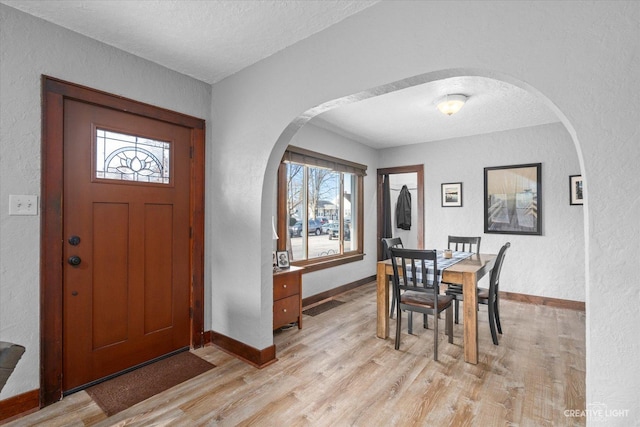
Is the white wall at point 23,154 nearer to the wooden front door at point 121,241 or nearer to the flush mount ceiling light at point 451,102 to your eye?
the wooden front door at point 121,241

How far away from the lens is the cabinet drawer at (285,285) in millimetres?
3029

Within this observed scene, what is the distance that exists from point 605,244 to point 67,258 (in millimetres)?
3076

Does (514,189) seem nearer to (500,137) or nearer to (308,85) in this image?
(500,137)

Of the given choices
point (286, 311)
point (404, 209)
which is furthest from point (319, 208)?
point (404, 209)

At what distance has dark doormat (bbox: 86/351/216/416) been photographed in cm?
204

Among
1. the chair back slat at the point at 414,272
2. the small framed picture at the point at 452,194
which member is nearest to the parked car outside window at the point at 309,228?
the chair back slat at the point at 414,272

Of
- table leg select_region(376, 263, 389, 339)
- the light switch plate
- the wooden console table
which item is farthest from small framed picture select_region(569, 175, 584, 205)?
the light switch plate

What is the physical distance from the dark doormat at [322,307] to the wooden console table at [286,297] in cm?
57

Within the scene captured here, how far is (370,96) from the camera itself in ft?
6.71

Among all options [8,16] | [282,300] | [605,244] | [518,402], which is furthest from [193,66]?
[518,402]

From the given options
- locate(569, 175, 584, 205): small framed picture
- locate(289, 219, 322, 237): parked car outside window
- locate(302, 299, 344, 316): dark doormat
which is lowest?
locate(302, 299, 344, 316): dark doormat

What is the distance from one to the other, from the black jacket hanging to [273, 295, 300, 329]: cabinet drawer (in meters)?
3.60

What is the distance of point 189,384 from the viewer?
224 centimetres

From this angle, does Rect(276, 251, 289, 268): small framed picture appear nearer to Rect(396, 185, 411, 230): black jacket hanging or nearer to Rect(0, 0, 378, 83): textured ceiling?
Rect(0, 0, 378, 83): textured ceiling
